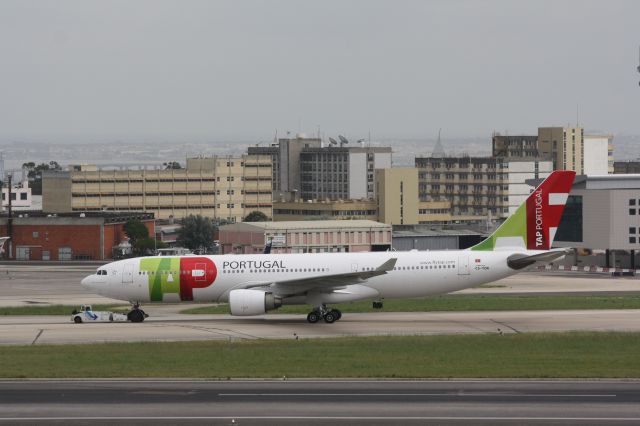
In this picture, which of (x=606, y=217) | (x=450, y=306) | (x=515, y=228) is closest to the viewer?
(x=515, y=228)

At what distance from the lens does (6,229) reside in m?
142

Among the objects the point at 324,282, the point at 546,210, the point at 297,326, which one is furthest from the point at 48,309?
the point at 546,210

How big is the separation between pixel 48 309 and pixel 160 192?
12540 cm

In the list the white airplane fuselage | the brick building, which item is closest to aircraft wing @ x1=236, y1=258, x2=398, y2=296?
the white airplane fuselage

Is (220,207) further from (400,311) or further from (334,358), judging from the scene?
(334,358)

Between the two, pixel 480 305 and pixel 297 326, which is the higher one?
pixel 480 305

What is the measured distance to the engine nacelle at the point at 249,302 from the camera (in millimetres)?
57250

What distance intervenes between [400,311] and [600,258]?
6204cm

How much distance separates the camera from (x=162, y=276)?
5953 cm

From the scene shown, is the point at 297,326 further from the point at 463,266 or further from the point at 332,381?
the point at 332,381

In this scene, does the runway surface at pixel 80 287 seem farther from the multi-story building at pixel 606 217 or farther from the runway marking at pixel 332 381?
the runway marking at pixel 332 381

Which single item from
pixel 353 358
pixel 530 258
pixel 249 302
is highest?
pixel 530 258

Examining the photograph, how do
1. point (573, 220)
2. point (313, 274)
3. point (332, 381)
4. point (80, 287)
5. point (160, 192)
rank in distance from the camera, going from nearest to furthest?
point (332, 381) < point (313, 274) < point (80, 287) < point (573, 220) < point (160, 192)

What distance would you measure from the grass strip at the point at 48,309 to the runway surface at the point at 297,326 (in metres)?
2.63
